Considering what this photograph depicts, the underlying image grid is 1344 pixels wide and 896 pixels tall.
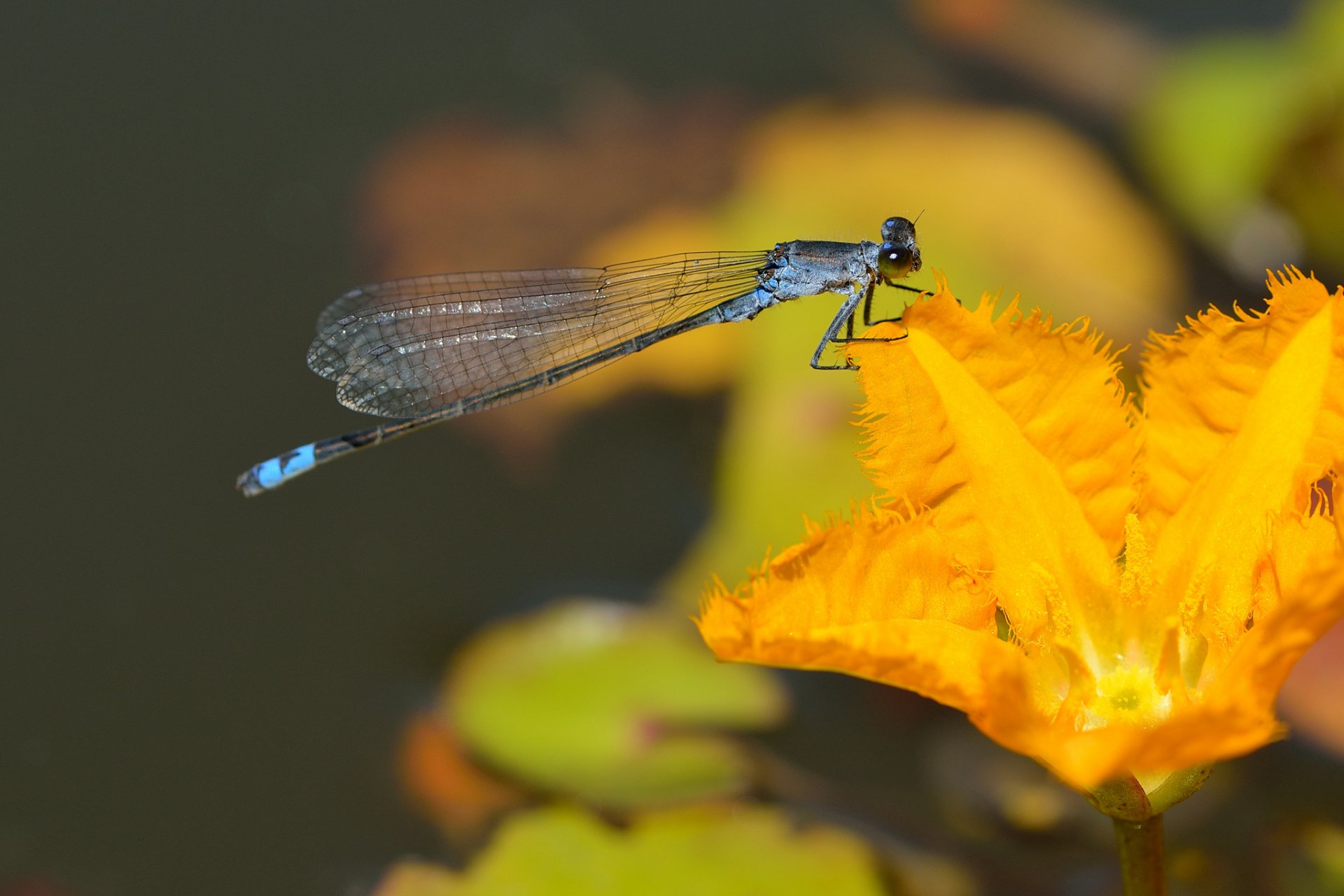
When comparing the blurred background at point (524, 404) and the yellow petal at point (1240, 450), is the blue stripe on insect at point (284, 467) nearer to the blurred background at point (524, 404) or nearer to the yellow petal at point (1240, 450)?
the blurred background at point (524, 404)

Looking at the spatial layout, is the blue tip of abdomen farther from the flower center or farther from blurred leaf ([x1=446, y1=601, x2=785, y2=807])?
the flower center

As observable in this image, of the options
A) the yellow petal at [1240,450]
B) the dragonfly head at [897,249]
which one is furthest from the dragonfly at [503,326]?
the yellow petal at [1240,450]

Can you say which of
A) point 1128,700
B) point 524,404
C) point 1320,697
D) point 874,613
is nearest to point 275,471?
point 524,404

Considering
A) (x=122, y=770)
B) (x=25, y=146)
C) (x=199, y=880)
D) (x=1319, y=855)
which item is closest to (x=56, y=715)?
(x=122, y=770)

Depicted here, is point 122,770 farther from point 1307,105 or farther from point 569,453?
point 1307,105

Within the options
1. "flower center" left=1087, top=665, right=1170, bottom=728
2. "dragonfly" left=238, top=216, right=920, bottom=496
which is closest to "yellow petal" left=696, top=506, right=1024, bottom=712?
"flower center" left=1087, top=665, right=1170, bottom=728

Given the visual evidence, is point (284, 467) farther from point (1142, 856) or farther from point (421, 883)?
point (1142, 856)

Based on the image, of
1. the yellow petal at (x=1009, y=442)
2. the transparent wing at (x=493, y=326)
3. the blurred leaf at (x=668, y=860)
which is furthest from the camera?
the transparent wing at (x=493, y=326)
